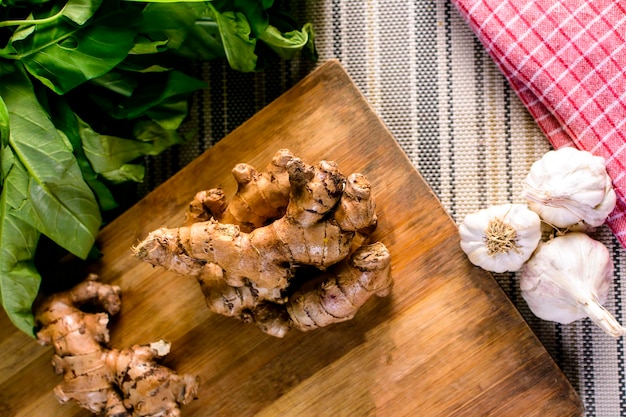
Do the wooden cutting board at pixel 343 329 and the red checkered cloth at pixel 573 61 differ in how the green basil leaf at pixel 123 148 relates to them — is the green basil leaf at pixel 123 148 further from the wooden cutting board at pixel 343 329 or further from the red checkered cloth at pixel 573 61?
the red checkered cloth at pixel 573 61

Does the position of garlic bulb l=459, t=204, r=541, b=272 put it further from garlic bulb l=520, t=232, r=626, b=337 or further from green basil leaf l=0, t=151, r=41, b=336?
green basil leaf l=0, t=151, r=41, b=336

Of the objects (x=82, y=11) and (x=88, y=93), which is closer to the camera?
(x=82, y=11)

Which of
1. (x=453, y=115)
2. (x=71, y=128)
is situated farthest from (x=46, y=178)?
(x=453, y=115)

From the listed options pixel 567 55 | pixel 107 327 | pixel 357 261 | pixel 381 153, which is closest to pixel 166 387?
pixel 107 327

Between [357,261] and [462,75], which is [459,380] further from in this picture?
[462,75]

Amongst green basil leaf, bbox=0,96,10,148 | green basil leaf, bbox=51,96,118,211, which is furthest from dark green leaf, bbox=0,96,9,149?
green basil leaf, bbox=51,96,118,211

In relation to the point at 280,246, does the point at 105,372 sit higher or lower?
lower

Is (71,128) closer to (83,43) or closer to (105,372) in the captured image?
(83,43)

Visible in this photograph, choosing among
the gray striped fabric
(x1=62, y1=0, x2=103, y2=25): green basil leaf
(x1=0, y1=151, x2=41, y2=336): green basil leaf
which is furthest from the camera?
the gray striped fabric
